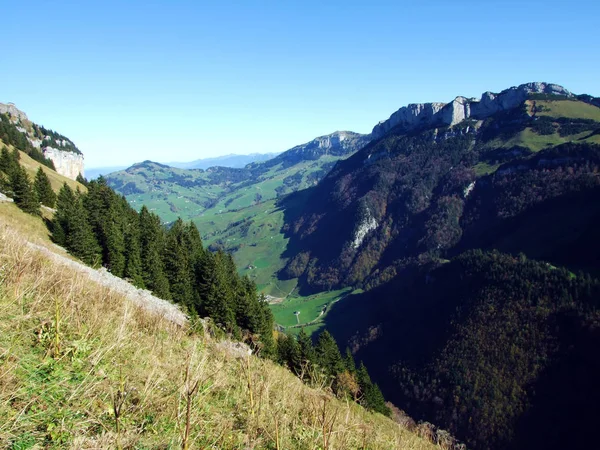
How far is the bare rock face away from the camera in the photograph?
136 meters

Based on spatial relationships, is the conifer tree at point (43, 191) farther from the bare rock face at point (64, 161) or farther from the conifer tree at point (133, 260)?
the bare rock face at point (64, 161)

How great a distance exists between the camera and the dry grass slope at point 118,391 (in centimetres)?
428

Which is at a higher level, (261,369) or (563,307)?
(261,369)

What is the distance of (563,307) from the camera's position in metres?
110

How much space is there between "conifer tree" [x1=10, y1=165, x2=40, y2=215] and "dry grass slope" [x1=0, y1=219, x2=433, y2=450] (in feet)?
128

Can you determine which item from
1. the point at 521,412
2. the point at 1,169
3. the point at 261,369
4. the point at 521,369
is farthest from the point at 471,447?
the point at 1,169

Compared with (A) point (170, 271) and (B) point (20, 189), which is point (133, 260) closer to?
(A) point (170, 271)

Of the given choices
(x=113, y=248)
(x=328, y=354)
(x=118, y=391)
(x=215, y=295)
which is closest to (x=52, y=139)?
(x=113, y=248)

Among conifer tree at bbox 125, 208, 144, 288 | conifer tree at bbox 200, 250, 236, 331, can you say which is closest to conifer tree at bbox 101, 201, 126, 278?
conifer tree at bbox 125, 208, 144, 288

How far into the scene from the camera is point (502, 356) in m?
106

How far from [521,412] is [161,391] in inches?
4549

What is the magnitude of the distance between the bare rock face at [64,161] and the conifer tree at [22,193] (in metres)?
109

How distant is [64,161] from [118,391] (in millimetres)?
166088

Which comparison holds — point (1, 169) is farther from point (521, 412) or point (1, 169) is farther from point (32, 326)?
point (521, 412)
